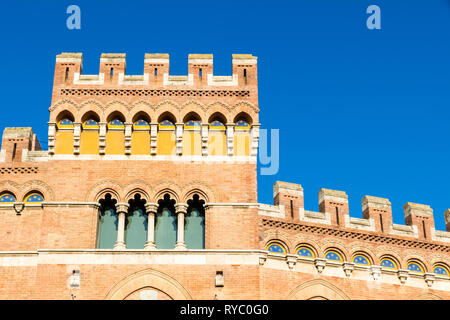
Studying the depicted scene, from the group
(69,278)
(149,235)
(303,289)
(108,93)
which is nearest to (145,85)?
(108,93)

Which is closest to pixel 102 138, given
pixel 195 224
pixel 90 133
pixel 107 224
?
pixel 90 133

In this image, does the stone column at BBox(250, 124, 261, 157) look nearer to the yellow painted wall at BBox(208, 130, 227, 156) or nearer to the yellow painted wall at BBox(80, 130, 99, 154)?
the yellow painted wall at BBox(208, 130, 227, 156)

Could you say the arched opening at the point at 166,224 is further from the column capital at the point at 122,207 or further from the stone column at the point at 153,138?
the stone column at the point at 153,138

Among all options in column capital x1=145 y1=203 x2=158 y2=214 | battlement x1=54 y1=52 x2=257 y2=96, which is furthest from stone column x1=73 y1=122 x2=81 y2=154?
column capital x1=145 y1=203 x2=158 y2=214

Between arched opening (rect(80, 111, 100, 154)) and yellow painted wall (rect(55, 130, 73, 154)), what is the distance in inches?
16.6

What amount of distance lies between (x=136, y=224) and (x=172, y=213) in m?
1.36

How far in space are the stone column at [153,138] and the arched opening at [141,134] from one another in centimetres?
25

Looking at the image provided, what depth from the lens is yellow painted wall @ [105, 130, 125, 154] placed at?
27.1 meters

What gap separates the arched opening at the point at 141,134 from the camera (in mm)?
27188

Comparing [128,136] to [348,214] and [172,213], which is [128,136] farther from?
[348,214]

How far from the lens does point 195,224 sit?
86.5 feet

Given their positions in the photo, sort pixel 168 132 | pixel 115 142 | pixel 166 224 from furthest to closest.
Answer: pixel 168 132 → pixel 115 142 → pixel 166 224

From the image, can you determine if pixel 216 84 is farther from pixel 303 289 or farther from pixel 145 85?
pixel 303 289

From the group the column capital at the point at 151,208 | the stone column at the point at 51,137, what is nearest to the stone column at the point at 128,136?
the column capital at the point at 151,208
